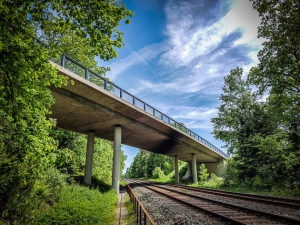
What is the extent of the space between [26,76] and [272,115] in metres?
20.6

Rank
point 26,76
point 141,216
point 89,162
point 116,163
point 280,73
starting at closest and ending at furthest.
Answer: point 26,76, point 141,216, point 280,73, point 116,163, point 89,162

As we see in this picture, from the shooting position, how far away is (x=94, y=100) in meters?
15.2

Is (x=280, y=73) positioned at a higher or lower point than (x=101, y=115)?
higher

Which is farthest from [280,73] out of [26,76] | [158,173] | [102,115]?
[158,173]

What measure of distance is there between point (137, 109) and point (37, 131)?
12994 mm

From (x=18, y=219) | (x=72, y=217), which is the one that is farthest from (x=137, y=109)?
(x=18, y=219)

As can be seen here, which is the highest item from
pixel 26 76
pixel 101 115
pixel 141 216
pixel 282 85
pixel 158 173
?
pixel 282 85

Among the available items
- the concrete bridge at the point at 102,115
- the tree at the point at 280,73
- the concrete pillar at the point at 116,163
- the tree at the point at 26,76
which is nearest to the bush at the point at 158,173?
the concrete bridge at the point at 102,115

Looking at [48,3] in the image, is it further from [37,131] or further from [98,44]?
[37,131]

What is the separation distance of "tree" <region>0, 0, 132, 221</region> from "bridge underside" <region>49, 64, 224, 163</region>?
236 inches

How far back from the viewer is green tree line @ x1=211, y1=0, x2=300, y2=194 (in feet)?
45.0

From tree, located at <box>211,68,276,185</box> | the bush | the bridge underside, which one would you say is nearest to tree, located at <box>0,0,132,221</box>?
the bridge underside

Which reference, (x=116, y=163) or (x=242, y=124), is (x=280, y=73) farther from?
(x=116, y=163)

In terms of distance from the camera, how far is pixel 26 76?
483cm
